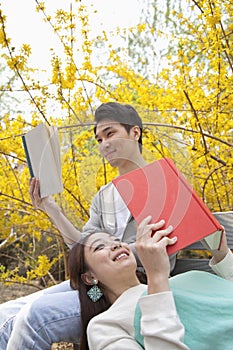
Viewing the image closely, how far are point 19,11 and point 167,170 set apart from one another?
105 cm

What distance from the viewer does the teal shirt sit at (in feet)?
3.08

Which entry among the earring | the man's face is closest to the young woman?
the earring

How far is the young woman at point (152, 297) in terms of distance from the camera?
901 mm

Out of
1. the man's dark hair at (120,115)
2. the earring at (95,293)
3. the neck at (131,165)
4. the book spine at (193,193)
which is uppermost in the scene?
the man's dark hair at (120,115)

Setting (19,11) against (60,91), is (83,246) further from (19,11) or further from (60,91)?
(19,11)

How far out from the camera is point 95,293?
1154 mm

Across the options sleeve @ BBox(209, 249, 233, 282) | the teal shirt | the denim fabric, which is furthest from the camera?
the denim fabric

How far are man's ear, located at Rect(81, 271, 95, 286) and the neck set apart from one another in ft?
1.02

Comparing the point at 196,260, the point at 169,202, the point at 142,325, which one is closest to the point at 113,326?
the point at 142,325

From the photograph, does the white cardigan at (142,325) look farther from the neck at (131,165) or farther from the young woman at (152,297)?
the neck at (131,165)

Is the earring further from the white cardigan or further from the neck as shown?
the neck

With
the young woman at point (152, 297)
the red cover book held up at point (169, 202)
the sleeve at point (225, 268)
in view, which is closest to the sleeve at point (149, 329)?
the young woman at point (152, 297)

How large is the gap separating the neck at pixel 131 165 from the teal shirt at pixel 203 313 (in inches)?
9.8

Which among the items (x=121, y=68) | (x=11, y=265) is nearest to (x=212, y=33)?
(x=121, y=68)
